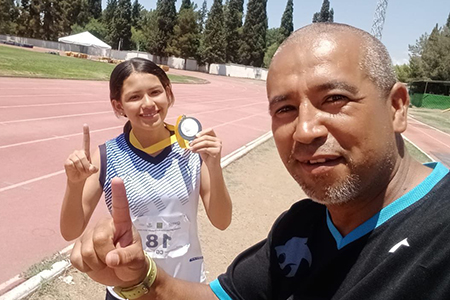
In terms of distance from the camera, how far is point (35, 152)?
689 centimetres

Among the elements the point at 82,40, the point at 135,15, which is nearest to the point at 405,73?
Result: the point at 82,40

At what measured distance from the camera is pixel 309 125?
1128 mm

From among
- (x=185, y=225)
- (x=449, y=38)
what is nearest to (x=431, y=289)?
(x=185, y=225)

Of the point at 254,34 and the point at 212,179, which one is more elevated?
the point at 254,34

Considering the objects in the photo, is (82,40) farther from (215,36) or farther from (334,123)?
(334,123)

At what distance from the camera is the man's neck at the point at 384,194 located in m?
1.14

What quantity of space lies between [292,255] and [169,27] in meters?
58.9

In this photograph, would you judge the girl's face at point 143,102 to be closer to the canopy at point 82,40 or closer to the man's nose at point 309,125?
the man's nose at point 309,125

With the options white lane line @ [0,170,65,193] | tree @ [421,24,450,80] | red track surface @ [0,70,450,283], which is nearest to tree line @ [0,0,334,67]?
tree @ [421,24,450,80]

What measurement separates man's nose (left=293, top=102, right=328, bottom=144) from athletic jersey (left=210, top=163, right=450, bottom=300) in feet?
0.97

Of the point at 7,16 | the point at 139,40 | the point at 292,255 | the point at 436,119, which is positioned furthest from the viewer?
the point at 139,40

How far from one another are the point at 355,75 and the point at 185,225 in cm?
124

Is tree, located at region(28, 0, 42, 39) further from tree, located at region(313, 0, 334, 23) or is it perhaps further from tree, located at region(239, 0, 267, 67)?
tree, located at region(313, 0, 334, 23)

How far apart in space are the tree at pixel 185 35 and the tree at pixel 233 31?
5.05 metres
